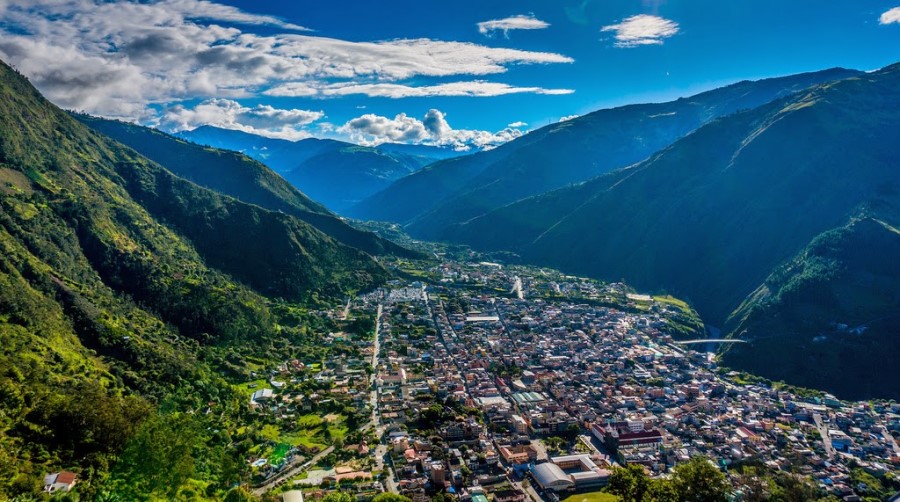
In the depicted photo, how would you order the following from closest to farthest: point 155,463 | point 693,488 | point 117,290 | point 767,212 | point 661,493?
1. point 155,463
2. point 661,493
3. point 693,488
4. point 117,290
5. point 767,212

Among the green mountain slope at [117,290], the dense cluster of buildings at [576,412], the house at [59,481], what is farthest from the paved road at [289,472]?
the house at [59,481]

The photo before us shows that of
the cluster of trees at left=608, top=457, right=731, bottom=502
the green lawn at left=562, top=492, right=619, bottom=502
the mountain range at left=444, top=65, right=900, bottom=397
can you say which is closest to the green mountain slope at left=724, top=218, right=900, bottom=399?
the mountain range at left=444, top=65, right=900, bottom=397

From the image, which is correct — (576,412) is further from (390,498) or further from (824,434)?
(390,498)

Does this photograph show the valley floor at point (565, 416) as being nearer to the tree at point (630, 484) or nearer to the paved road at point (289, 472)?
the paved road at point (289, 472)

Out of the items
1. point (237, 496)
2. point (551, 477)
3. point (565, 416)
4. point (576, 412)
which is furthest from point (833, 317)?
point (237, 496)

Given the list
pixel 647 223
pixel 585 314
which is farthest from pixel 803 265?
pixel 647 223

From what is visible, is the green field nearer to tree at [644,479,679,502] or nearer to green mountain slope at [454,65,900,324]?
tree at [644,479,679,502]
